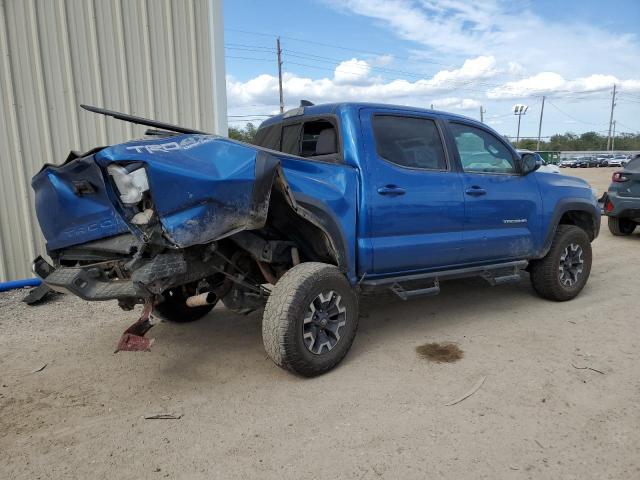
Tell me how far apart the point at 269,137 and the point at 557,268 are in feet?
10.9

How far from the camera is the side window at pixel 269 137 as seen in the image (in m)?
4.58

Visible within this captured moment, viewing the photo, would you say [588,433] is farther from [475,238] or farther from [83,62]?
[83,62]

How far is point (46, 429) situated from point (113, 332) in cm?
170

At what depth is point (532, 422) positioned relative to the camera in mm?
2885

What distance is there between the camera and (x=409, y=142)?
4176mm

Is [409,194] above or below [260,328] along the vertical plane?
above

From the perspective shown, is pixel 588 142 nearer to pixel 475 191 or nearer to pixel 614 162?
pixel 614 162

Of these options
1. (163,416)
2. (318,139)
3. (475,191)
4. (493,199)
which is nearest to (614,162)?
(493,199)

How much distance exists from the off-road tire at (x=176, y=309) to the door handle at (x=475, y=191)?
2.75 metres

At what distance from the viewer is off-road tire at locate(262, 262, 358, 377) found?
10.6 ft

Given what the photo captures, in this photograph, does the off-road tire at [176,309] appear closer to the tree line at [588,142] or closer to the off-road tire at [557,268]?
the off-road tire at [557,268]

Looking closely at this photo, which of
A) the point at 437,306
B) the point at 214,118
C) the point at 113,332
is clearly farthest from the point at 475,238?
the point at 214,118

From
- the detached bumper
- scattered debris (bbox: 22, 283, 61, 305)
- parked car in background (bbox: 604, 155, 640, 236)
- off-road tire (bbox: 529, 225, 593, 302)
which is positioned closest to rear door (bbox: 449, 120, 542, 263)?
off-road tire (bbox: 529, 225, 593, 302)

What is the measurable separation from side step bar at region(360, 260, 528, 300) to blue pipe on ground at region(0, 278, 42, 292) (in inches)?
171
